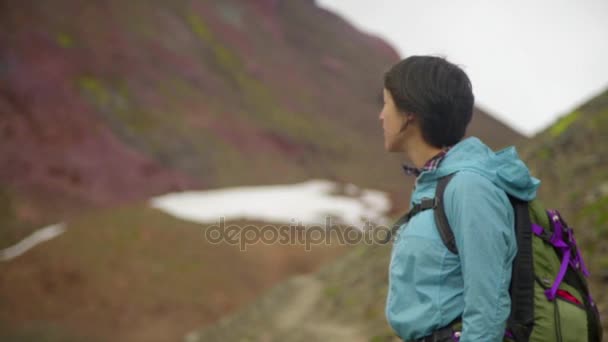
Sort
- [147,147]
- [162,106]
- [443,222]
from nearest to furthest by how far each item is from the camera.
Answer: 1. [443,222]
2. [147,147]
3. [162,106]

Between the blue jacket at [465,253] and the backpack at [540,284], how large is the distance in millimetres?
36

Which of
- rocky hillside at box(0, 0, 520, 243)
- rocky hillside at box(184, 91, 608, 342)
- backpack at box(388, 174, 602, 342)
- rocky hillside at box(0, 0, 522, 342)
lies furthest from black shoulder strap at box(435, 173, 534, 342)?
rocky hillside at box(0, 0, 520, 243)

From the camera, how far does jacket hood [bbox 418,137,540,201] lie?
6.45 feet

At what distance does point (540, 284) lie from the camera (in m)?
1.98

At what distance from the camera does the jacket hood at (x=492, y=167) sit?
77.4 inches

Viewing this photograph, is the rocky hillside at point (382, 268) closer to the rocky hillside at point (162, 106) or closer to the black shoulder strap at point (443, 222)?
the black shoulder strap at point (443, 222)

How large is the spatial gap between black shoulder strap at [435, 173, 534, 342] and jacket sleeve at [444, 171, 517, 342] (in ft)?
0.16

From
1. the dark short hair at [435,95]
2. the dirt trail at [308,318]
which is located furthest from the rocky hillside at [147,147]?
the dark short hair at [435,95]

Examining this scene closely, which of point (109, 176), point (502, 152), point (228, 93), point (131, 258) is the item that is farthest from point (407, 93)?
point (228, 93)

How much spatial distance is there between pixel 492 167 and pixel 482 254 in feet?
1.06

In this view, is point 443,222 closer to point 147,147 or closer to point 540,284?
point 540,284

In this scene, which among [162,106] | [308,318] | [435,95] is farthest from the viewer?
[162,106]

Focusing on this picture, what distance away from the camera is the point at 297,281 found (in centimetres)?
1212

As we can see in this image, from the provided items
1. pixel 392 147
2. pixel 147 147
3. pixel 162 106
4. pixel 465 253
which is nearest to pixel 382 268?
pixel 392 147
